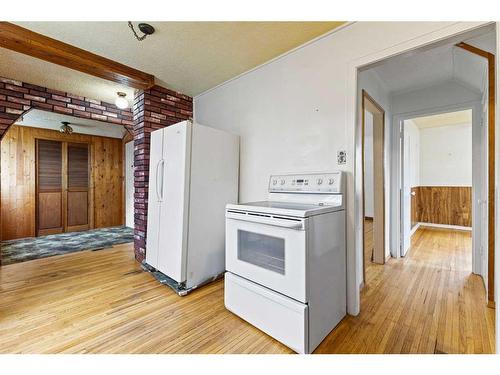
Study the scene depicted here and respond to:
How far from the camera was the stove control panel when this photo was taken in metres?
1.73

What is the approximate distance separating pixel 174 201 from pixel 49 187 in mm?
Answer: 4263

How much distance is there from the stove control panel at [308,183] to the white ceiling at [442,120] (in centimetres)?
403

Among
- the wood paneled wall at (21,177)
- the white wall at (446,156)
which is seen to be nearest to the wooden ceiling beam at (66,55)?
the wood paneled wall at (21,177)

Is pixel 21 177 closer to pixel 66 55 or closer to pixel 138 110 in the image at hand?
pixel 138 110

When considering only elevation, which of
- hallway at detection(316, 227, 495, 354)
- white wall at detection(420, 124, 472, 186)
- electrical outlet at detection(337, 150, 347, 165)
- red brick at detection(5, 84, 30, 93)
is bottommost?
hallway at detection(316, 227, 495, 354)

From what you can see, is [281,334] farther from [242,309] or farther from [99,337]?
[99,337]

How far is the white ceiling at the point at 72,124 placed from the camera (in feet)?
12.7

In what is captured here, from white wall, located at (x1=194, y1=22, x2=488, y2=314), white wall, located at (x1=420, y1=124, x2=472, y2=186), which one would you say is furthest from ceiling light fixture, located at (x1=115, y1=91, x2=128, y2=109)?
white wall, located at (x1=420, y1=124, x2=472, y2=186)

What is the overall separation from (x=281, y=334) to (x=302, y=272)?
0.47m

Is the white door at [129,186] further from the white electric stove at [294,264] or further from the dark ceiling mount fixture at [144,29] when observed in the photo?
the white electric stove at [294,264]

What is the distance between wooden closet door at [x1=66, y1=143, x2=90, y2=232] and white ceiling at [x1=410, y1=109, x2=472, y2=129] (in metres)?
7.16

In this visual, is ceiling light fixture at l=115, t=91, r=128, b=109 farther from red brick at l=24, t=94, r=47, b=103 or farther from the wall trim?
the wall trim

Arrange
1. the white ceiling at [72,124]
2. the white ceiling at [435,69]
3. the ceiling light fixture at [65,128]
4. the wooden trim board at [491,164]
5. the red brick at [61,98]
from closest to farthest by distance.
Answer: the wooden trim board at [491,164] < the white ceiling at [435,69] < the red brick at [61,98] < the white ceiling at [72,124] < the ceiling light fixture at [65,128]

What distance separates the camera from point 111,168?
547 cm
